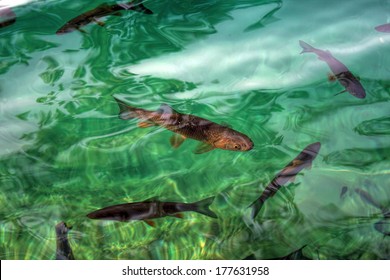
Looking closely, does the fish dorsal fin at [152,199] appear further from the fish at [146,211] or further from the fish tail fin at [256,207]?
the fish tail fin at [256,207]

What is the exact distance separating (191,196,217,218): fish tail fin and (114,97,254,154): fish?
0.28 meters

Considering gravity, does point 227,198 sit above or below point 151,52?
below

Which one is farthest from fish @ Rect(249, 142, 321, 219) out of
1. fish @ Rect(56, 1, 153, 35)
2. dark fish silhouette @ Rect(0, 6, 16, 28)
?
dark fish silhouette @ Rect(0, 6, 16, 28)

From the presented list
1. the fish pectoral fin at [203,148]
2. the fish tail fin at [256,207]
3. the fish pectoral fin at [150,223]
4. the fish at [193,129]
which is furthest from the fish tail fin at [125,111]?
the fish tail fin at [256,207]

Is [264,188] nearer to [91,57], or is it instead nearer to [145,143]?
[145,143]

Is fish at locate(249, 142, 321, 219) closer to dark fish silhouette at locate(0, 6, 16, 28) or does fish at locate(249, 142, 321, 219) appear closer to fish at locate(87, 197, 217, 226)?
fish at locate(87, 197, 217, 226)

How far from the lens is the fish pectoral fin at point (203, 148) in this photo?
2.43 m

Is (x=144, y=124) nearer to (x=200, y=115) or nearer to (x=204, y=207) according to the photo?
(x=200, y=115)

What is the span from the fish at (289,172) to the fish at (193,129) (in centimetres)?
24

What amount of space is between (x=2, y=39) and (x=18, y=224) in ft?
4.87

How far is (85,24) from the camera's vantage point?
3.14 meters

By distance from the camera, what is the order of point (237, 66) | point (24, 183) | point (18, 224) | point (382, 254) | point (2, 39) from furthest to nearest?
point (2, 39) → point (237, 66) → point (24, 183) → point (18, 224) → point (382, 254)

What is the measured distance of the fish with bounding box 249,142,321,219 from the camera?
236 cm

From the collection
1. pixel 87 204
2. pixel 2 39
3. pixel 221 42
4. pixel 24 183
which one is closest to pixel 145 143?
pixel 87 204
